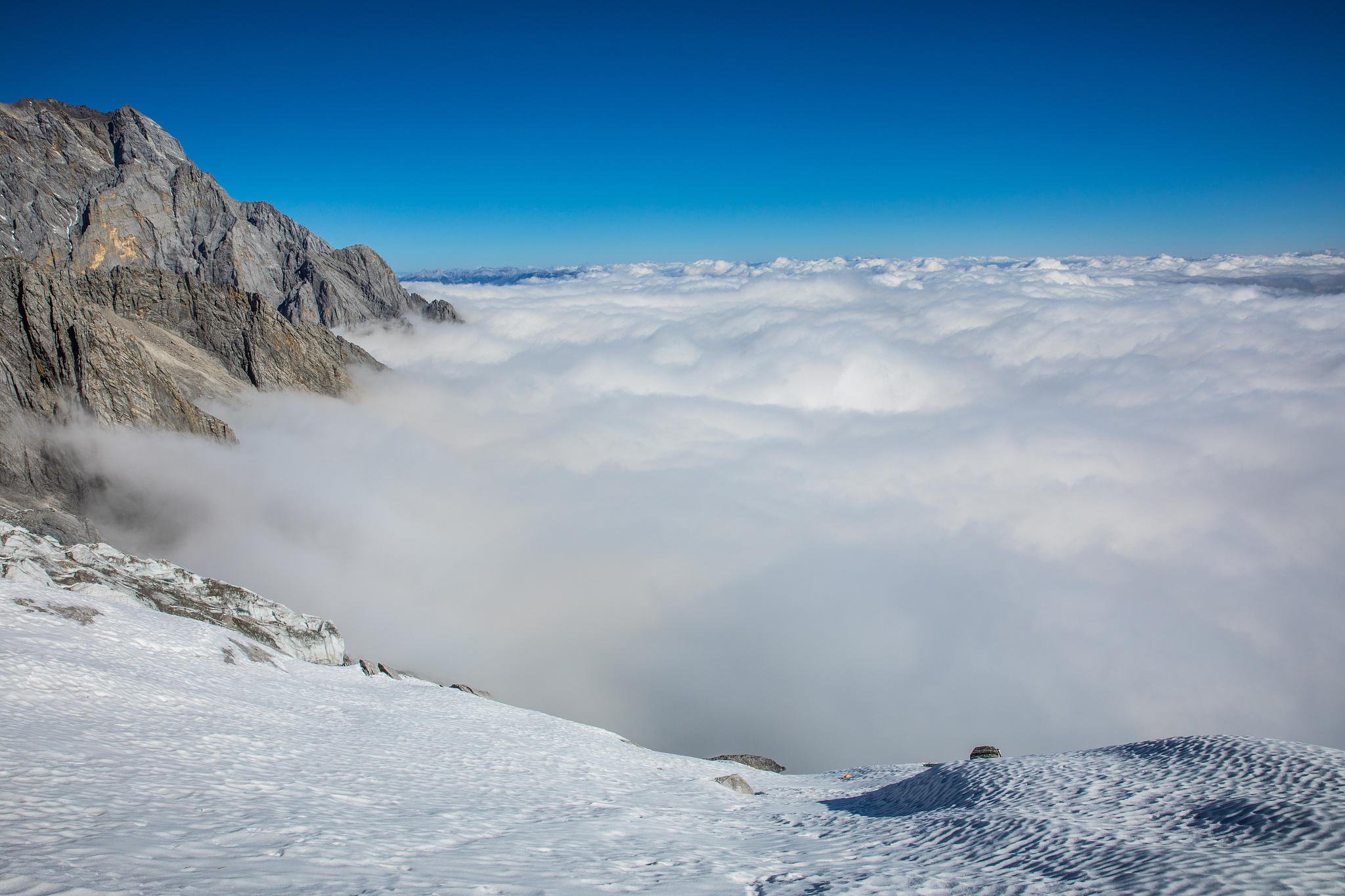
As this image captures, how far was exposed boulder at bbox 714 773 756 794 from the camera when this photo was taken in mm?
25703

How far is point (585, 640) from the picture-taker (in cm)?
11200

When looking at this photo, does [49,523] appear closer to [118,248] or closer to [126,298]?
[126,298]

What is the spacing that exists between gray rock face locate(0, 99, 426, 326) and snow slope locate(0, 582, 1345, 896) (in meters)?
136

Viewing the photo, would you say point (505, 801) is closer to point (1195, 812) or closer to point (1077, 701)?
point (1195, 812)

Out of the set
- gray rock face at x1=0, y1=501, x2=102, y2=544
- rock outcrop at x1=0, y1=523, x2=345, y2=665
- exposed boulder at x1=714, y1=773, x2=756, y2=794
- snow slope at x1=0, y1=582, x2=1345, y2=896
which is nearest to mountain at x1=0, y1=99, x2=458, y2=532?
gray rock face at x1=0, y1=501, x2=102, y2=544

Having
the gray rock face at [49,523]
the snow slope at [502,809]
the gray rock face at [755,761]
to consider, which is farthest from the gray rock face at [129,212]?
the gray rock face at [755,761]

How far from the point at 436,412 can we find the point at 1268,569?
795 feet

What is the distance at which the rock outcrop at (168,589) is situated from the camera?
3369 centimetres

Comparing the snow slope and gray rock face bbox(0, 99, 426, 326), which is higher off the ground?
gray rock face bbox(0, 99, 426, 326)

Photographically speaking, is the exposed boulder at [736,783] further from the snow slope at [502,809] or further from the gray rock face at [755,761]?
the gray rock face at [755,761]

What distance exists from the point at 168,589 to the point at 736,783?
35.6m

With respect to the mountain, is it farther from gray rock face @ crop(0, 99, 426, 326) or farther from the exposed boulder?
the exposed boulder

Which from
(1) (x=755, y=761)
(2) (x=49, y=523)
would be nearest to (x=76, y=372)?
(2) (x=49, y=523)

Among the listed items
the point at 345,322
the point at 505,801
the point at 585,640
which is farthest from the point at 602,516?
the point at 505,801
